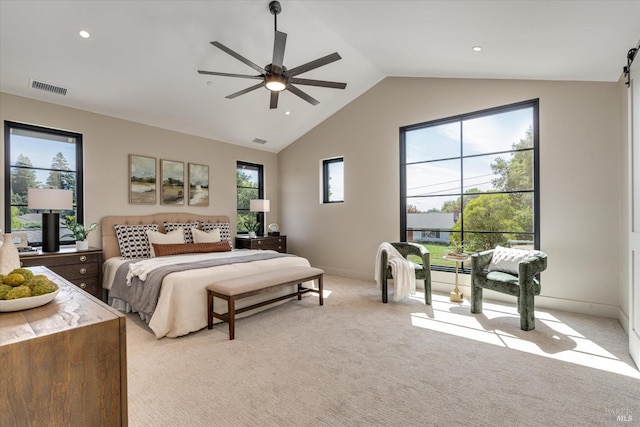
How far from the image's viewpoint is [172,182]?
17.1 feet

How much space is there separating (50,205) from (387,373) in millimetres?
4125

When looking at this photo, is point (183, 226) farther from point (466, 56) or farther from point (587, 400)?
point (587, 400)

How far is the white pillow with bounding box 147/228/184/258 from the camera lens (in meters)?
4.45

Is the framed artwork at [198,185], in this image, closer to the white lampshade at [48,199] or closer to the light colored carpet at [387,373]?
the white lampshade at [48,199]

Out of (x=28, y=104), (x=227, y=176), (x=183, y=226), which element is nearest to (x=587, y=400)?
(x=183, y=226)

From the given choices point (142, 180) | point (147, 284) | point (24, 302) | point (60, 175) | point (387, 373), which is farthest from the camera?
point (142, 180)

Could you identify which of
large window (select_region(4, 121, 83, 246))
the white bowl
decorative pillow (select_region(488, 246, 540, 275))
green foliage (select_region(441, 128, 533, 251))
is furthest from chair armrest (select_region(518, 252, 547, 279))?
large window (select_region(4, 121, 83, 246))

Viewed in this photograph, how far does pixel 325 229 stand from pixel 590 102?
14.3 ft

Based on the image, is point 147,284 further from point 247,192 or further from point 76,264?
point 247,192

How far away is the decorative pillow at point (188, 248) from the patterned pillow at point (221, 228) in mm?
521

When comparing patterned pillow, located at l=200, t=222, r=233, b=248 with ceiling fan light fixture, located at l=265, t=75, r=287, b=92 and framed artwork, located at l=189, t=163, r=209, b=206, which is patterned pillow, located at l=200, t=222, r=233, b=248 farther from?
ceiling fan light fixture, located at l=265, t=75, r=287, b=92

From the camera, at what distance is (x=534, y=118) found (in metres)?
3.91

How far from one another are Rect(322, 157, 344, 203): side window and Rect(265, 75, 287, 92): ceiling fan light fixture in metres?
2.91

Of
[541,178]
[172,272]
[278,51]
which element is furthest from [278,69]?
[541,178]
